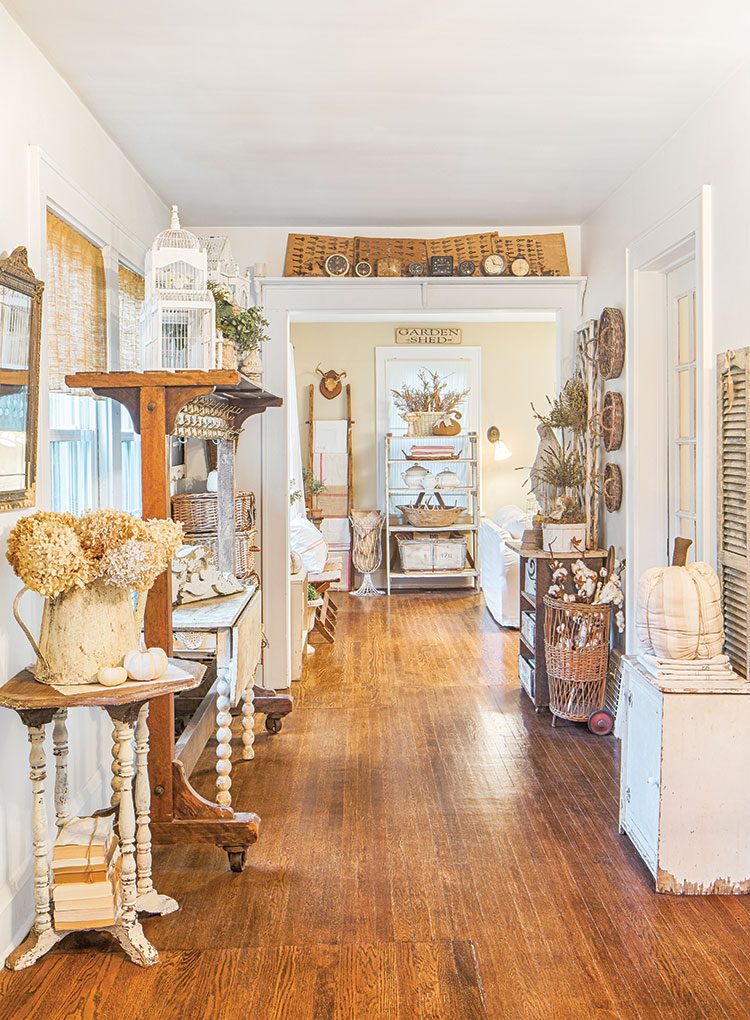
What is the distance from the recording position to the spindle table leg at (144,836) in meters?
2.69

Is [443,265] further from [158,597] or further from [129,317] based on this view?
[158,597]

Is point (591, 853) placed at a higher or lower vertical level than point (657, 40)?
lower

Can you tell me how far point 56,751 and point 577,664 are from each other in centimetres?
264

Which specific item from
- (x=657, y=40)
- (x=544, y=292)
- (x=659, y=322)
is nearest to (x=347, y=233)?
(x=544, y=292)

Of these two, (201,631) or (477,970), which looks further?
(201,631)

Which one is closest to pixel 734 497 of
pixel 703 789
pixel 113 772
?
pixel 703 789

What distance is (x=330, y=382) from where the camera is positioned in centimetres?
886

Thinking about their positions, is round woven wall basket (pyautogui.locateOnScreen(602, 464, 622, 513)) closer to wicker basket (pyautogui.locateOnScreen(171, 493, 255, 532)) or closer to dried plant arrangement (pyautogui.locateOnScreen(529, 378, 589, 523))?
dried plant arrangement (pyautogui.locateOnScreen(529, 378, 589, 523))

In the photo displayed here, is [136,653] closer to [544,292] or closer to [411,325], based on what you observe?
[544,292]

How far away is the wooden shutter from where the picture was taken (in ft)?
9.79

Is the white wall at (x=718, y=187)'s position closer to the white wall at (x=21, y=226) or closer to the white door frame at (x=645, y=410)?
the white door frame at (x=645, y=410)

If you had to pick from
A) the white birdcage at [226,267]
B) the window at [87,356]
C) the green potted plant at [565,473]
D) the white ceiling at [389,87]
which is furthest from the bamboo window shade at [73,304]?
the green potted plant at [565,473]

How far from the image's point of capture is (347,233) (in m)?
5.17

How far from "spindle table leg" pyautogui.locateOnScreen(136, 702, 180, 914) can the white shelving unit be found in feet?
19.0
